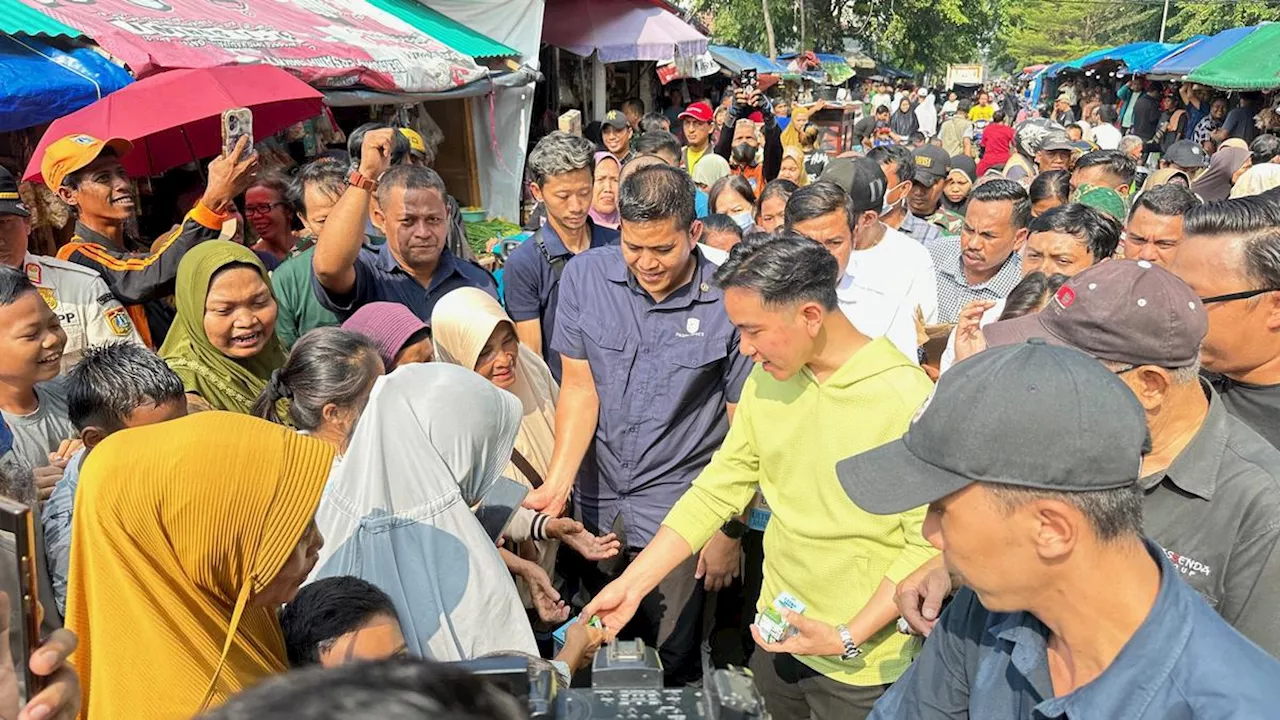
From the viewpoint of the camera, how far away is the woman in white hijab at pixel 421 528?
2.14m

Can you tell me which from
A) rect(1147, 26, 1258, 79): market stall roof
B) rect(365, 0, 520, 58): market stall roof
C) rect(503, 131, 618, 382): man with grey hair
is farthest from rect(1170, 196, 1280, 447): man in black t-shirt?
rect(1147, 26, 1258, 79): market stall roof

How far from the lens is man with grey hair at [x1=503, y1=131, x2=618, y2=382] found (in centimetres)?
412

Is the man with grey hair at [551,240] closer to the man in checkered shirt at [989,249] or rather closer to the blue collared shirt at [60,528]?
the man in checkered shirt at [989,249]

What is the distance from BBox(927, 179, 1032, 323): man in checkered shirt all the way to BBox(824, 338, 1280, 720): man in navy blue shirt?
10.9ft

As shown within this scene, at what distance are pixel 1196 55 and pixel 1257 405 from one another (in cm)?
1806

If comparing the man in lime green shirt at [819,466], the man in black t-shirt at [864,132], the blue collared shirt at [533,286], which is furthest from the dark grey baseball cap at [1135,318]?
the man in black t-shirt at [864,132]

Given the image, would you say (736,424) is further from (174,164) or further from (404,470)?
(174,164)

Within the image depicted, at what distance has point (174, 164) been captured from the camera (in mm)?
5449

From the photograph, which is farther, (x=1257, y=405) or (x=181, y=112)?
(x=181, y=112)

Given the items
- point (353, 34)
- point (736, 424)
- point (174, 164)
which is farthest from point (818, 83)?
point (736, 424)

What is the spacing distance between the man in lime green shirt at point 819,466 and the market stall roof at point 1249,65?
13.7 m

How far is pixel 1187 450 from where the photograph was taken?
178 centimetres

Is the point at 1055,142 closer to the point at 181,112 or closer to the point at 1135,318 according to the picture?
the point at 181,112

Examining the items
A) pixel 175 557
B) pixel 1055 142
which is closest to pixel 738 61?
pixel 1055 142
